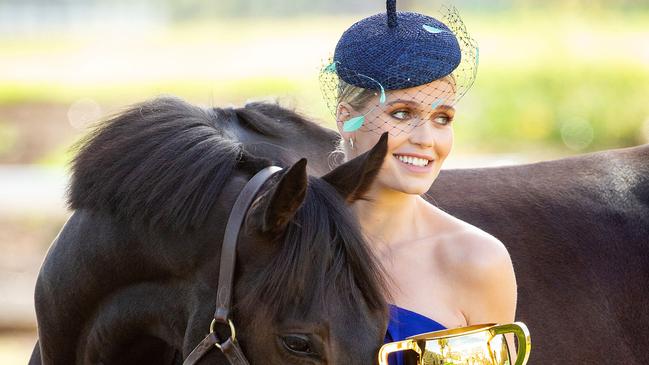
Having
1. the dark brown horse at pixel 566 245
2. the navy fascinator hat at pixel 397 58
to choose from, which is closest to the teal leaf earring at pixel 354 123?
the navy fascinator hat at pixel 397 58

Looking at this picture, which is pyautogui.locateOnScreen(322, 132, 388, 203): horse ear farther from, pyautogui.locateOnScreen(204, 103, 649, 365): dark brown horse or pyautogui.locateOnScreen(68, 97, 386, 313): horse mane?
pyautogui.locateOnScreen(204, 103, 649, 365): dark brown horse

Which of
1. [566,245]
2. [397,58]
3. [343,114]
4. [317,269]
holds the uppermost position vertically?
[397,58]

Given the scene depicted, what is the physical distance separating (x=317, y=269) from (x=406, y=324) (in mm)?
385

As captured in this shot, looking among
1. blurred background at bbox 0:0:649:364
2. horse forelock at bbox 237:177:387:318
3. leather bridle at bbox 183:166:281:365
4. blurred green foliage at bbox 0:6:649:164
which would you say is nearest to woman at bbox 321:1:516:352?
horse forelock at bbox 237:177:387:318

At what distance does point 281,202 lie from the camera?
7.04 ft

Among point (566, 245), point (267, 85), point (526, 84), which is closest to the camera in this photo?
point (566, 245)

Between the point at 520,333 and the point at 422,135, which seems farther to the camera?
the point at 422,135

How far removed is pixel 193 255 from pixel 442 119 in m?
0.71

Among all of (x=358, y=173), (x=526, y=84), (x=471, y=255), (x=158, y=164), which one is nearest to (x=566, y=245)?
(x=471, y=255)

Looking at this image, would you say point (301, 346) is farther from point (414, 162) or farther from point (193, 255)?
point (414, 162)

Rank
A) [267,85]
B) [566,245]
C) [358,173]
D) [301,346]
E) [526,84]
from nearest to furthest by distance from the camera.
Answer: [301,346] < [358,173] < [566,245] < [526,84] < [267,85]

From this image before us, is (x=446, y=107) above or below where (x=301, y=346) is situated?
above

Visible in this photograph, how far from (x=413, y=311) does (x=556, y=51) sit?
39.8 ft

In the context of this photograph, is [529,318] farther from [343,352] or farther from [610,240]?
[343,352]
